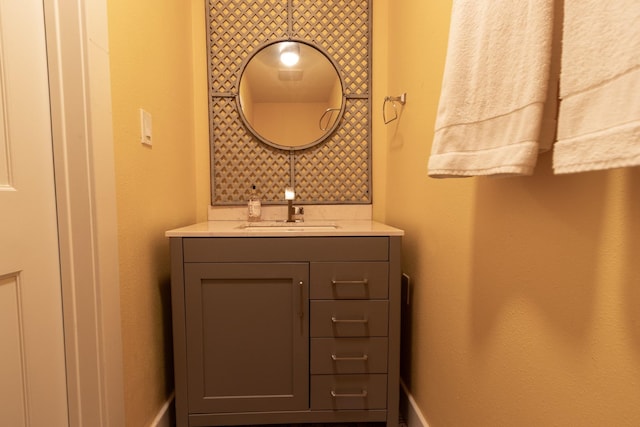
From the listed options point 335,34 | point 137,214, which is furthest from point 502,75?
point 335,34

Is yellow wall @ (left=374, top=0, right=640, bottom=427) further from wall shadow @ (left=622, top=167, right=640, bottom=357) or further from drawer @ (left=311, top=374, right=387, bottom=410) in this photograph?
drawer @ (left=311, top=374, right=387, bottom=410)

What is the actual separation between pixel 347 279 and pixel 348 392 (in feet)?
1.35

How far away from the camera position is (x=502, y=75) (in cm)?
53

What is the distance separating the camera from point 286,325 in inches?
41.1

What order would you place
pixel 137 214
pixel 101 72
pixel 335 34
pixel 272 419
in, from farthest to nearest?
1. pixel 335 34
2. pixel 272 419
3. pixel 137 214
4. pixel 101 72

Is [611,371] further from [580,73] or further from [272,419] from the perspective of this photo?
[272,419]

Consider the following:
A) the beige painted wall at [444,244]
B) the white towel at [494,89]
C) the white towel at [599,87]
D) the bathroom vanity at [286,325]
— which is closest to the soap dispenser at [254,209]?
the beige painted wall at [444,244]

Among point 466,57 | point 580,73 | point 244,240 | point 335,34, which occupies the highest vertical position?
point 335,34

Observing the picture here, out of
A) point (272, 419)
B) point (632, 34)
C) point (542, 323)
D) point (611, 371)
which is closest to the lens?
point (632, 34)

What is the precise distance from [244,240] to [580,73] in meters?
0.91

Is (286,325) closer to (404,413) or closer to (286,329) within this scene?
(286,329)

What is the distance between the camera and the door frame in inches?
27.7

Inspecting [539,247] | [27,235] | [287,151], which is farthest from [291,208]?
[539,247]

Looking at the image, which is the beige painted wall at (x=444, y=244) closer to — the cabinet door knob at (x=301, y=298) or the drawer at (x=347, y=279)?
the drawer at (x=347, y=279)
